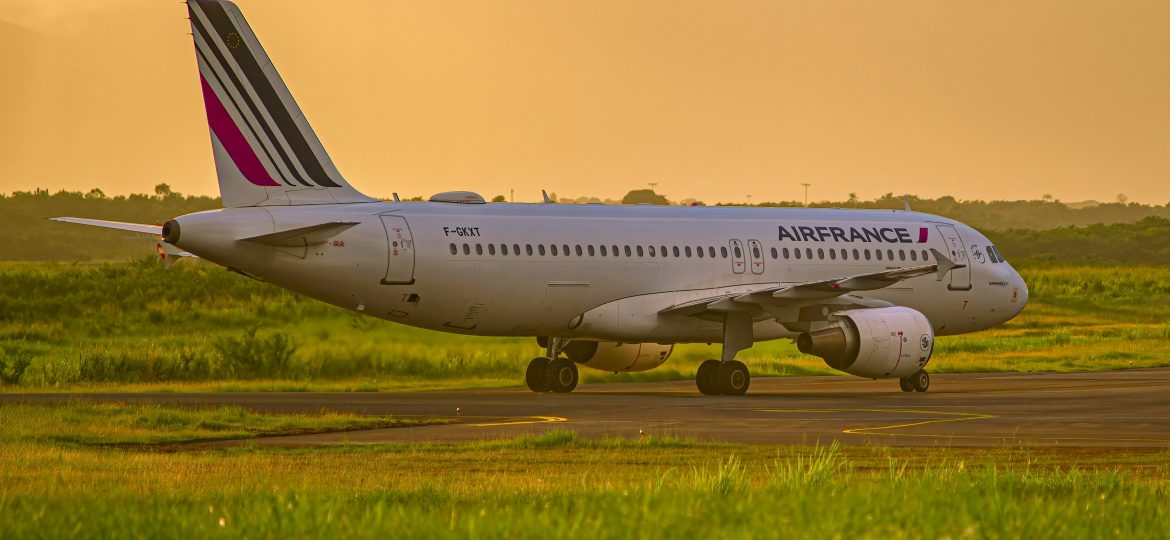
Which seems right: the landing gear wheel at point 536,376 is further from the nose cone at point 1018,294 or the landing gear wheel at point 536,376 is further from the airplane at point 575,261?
the nose cone at point 1018,294

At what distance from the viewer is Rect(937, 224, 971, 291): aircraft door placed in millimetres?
40156

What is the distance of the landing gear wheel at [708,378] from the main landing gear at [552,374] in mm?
2929

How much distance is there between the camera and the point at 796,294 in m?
34.3

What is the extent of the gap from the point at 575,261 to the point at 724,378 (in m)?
3.85

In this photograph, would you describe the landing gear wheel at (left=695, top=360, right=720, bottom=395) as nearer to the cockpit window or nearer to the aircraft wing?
the aircraft wing

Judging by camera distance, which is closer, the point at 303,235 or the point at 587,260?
the point at 303,235

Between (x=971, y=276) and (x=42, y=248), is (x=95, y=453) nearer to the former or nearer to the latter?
(x=971, y=276)

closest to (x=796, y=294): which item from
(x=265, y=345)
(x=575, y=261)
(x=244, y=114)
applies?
(x=575, y=261)

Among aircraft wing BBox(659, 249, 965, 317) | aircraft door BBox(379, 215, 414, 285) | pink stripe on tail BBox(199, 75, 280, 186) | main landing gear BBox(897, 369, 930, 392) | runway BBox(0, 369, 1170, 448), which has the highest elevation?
pink stripe on tail BBox(199, 75, 280, 186)

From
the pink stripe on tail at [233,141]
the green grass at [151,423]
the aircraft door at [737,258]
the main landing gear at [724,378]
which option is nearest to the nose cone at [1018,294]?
the aircraft door at [737,258]

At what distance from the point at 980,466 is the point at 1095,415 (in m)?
10.4

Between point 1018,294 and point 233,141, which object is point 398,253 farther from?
point 1018,294

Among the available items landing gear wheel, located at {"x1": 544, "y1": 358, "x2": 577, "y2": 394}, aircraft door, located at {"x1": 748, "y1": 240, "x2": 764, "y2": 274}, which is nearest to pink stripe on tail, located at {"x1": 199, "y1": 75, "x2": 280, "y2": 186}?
landing gear wheel, located at {"x1": 544, "y1": 358, "x2": 577, "y2": 394}

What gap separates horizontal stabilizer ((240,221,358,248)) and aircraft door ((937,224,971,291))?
1549cm
